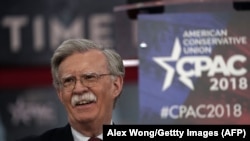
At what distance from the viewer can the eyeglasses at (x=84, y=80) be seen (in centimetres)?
139

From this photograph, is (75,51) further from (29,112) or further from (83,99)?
(29,112)

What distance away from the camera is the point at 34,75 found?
7.95ft

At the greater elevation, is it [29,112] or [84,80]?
[84,80]

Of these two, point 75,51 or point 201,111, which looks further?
point 201,111

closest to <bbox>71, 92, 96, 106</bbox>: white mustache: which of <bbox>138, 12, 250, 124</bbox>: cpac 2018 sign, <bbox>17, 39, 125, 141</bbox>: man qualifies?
<bbox>17, 39, 125, 141</bbox>: man

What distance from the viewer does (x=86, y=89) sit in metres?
1.39

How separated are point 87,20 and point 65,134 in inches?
41.3

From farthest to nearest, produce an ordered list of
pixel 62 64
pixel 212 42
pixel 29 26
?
pixel 29 26, pixel 212 42, pixel 62 64

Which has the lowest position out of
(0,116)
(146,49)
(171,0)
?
(0,116)

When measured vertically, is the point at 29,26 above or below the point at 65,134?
above

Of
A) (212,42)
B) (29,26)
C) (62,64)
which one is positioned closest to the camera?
(62,64)

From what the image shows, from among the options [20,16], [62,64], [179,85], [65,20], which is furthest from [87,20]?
[62,64]

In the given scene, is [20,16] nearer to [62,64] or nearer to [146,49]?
[146,49]

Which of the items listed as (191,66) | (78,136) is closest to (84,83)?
(78,136)
